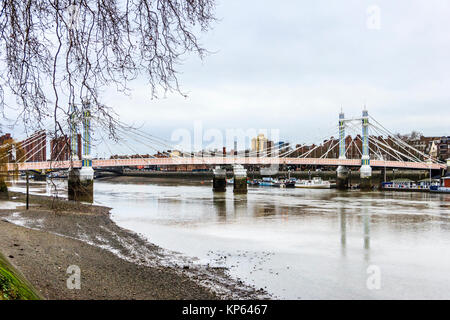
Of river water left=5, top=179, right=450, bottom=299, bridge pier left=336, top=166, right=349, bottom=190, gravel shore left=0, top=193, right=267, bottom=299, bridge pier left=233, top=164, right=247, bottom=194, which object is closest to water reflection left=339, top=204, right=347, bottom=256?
river water left=5, top=179, right=450, bottom=299

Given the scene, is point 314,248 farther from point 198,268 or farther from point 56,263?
point 56,263

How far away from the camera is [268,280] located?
312 inches

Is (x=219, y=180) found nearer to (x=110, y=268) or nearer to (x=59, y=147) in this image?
(x=110, y=268)

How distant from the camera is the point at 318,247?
1177 centimetres

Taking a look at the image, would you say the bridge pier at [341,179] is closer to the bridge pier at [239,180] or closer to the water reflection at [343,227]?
the bridge pier at [239,180]

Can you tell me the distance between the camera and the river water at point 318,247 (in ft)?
25.6

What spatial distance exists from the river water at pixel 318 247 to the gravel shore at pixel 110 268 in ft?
2.37

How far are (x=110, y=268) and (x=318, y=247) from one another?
6.16 m

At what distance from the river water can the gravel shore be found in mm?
723

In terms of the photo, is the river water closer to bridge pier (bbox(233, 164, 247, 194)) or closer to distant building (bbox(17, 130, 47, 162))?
distant building (bbox(17, 130, 47, 162))

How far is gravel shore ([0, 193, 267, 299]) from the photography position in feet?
20.7

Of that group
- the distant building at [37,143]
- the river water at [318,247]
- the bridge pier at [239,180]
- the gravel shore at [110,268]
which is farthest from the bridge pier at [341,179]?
the gravel shore at [110,268]
